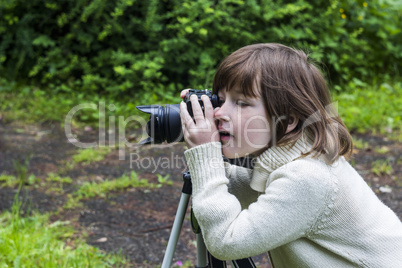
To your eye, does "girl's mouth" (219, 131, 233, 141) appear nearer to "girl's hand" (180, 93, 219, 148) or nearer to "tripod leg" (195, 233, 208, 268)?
"girl's hand" (180, 93, 219, 148)

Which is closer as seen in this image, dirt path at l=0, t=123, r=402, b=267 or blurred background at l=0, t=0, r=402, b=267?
dirt path at l=0, t=123, r=402, b=267

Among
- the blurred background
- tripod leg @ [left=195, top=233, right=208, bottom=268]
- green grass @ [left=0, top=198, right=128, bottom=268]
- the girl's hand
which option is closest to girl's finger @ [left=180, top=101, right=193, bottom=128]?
the girl's hand

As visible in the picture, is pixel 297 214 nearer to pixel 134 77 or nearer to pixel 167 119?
pixel 167 119

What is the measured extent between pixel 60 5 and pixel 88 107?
1.24m

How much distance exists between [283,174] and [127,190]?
173 centimetres

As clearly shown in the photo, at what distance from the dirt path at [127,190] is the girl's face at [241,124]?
0.96 meters

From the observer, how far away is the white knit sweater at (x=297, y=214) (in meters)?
1.18

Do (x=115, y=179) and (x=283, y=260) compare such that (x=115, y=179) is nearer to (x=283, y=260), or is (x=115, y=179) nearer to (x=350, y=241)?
(x=283, y=260)

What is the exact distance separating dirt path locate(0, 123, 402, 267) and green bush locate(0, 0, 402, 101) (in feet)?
→ 2.81

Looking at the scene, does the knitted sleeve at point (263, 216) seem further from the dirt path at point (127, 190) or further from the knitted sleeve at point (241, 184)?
the dirt path at point (127, 190)

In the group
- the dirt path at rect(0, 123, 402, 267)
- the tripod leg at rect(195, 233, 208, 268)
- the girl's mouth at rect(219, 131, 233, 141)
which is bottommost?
the dirt path at rect(0, 123, 402, 267)

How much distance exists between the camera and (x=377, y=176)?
9.78 feet

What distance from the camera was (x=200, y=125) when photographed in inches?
51.8

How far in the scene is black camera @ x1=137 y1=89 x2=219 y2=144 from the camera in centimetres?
137
